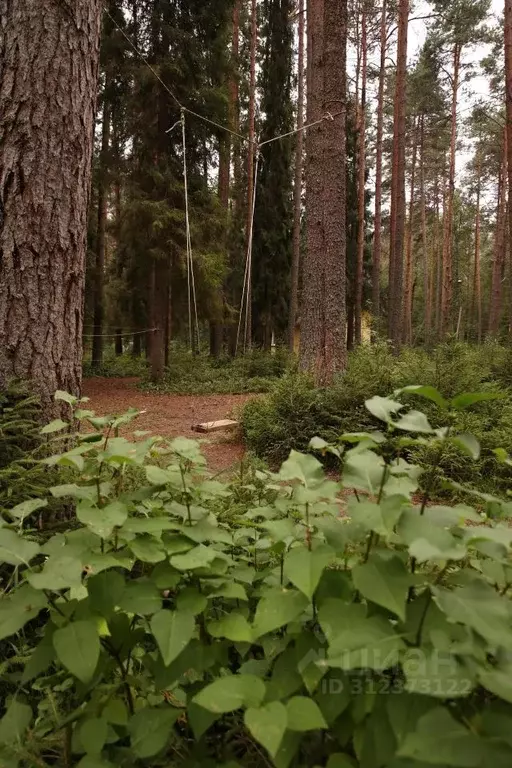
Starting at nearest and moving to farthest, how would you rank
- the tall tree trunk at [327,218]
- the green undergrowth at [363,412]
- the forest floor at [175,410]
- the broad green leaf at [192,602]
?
the broad green leaf at [192,602], the green undergrowth at [363,412], the forest floor at [175,410], the tall tree trunk at [327,218]

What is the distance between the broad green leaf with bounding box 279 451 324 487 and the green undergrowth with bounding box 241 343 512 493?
12.4ft

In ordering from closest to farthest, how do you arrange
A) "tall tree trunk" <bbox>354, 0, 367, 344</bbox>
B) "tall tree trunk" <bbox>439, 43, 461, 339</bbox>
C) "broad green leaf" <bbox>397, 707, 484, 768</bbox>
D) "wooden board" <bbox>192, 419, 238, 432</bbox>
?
1. "broad green leaf" <bbox>397, 707, 484, 768</bbox>
2. "wooden board" <bbox>192, 419, 238, 432</bbox>
3. "tall tree trunk" <bbox>354, 0, 367, 344</bbox>
4. "tall tree trunk" <bbox>439, 43, 461, 339</bbox>

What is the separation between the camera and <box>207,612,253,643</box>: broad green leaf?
92cm

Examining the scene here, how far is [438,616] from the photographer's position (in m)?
0.77

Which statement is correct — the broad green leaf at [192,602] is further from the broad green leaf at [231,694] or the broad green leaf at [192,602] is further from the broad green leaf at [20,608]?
the broad green leaf at [20,608]

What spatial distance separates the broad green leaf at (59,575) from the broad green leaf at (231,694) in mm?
303

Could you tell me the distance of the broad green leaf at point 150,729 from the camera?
2.76ft

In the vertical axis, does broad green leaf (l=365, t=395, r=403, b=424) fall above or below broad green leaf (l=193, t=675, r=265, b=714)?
above

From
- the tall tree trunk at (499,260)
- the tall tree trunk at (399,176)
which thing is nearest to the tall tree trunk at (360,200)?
the tall tree trunk at (399,176)

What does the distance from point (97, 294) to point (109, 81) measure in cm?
534

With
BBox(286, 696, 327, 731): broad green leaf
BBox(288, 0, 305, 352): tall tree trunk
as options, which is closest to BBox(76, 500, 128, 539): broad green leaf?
BBox(286, 696, 327, 731): broad green leaf

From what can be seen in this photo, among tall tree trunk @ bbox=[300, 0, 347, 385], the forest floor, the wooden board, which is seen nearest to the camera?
the forest floor

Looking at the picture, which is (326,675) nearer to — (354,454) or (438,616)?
(438,616)

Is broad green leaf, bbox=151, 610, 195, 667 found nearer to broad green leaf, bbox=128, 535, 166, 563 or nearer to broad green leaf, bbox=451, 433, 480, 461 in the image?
broad green leaf, bbox=128, 535, 166, 563
